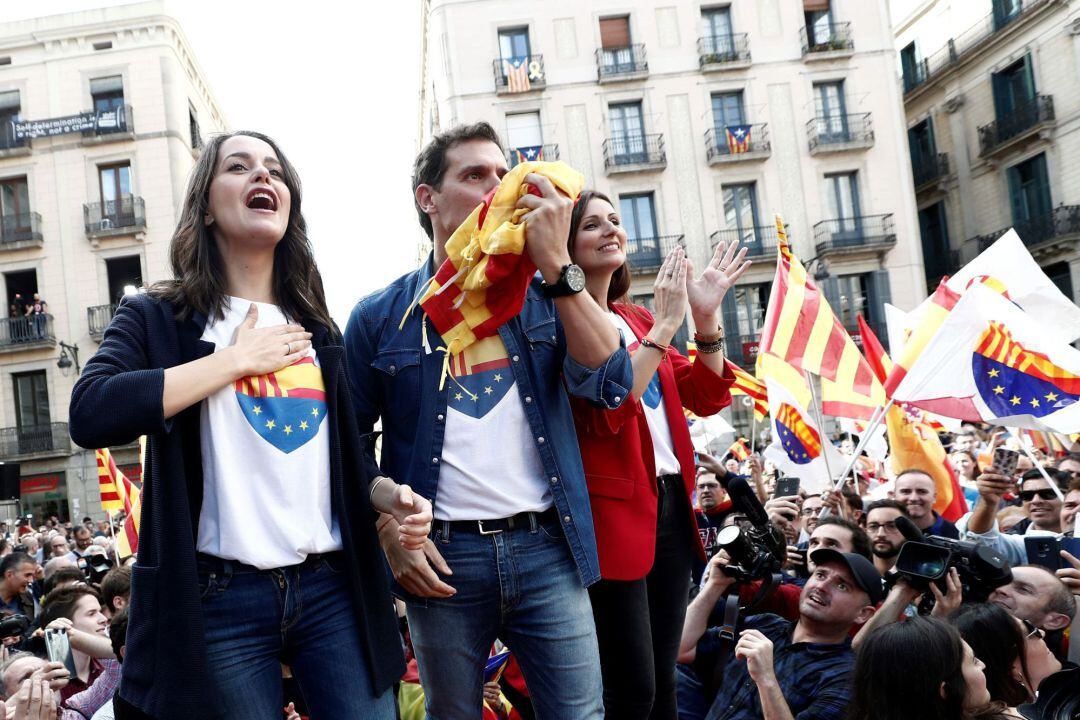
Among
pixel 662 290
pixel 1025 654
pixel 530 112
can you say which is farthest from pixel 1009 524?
pixel 530 112

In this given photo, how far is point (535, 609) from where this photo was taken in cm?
230

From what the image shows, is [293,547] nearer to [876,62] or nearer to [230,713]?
[230,713]

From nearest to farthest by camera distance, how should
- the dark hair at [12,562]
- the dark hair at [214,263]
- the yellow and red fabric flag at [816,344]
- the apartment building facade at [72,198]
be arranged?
the dark hair at [214,263], the dark hair at [12,562], the yellow and red fabric flag at [816,344], the apartment building facade at [72,198]

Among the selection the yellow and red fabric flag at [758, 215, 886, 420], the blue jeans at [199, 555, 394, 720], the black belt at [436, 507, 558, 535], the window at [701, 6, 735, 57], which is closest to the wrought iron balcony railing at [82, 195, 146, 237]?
the window at [701, 6, 735, 57]

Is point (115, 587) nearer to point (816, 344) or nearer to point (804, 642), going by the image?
point (804, 642)

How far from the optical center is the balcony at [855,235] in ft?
95.3

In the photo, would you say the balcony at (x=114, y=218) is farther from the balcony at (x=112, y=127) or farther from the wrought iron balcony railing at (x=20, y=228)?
the balcony at (x=112, y=127)

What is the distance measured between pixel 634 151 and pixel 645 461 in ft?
89.8

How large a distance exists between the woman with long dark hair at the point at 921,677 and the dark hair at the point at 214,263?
1.85 m

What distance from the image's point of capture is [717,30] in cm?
3005

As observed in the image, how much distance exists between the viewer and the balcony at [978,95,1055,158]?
26.9 metres

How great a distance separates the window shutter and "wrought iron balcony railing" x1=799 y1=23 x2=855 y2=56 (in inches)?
202

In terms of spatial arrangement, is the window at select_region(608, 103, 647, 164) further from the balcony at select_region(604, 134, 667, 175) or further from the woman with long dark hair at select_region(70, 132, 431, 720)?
the woman with long dark hair at select_region(70, 132, 431, 720)

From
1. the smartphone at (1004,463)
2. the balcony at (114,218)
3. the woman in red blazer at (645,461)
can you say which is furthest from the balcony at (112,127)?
the woman in red blazer at (645,461)
